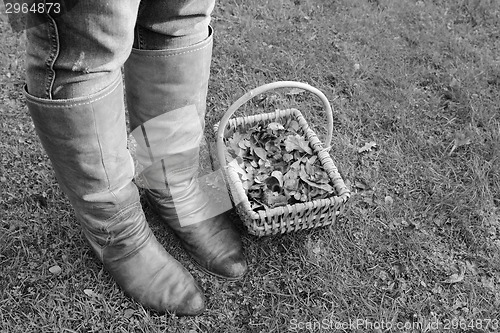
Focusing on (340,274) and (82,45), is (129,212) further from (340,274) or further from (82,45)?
(340,274)

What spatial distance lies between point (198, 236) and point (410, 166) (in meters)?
0.97

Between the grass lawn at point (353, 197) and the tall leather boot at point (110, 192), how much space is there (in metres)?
0.09

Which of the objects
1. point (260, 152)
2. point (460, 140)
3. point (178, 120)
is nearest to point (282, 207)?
point (260, 152)

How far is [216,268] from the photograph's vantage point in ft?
5.59

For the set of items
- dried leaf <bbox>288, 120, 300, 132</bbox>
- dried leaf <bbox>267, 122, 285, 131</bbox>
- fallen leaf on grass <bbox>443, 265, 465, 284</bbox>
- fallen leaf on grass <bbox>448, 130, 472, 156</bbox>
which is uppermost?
dried leaf <bbox>267, 122, 285, 131</bbox>

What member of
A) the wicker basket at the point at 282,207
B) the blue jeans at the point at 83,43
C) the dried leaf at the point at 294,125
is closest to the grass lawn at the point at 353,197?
the wicker basket at the point at 282,207

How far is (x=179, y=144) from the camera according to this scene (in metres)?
1.55

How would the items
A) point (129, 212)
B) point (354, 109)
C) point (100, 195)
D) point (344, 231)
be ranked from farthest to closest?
point (354, 109), point (344, 231), point (129, 212), point (100, 195)

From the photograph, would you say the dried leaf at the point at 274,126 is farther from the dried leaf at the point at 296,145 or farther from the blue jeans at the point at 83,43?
the blue jeans at the point at 83,43

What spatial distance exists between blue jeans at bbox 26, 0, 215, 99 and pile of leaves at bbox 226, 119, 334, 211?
0.71 meters

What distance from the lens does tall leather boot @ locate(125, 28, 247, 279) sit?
139 centimetres

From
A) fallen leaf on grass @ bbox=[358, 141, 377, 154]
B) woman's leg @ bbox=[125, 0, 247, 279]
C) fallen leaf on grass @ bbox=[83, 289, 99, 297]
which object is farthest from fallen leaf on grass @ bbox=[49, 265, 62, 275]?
fallen leaf on grass @ bbox=[358, 141, 377, 154]

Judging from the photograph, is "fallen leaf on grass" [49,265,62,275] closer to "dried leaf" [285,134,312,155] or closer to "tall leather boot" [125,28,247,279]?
"tall leather boot" [125,28,247,279]

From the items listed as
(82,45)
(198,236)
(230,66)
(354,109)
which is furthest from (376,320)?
(230,66)
